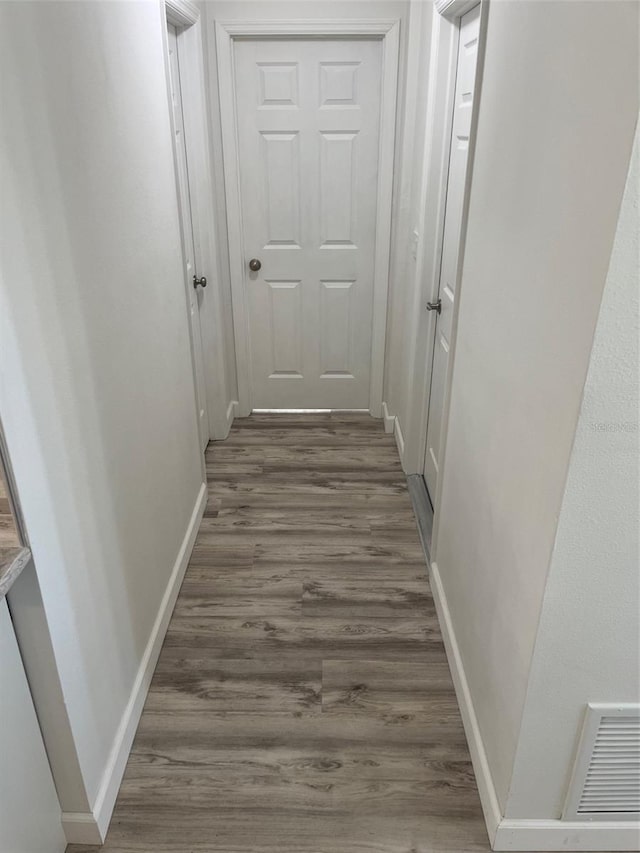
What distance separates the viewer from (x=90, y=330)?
4.85 feet

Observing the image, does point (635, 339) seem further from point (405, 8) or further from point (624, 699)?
point (405, 8)

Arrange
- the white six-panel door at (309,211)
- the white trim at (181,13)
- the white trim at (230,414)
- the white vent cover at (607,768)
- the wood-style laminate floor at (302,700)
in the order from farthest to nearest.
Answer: the white trim at (230,414)
the white six-panel door at (309,211)
the white trim at (181,13)
the wood-style laminate floor at (302,700)
the white vent cover at (607,768)

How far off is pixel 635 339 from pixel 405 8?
267 cm

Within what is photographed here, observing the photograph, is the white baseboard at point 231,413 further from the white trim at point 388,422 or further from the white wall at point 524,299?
the white wall at point 524,299

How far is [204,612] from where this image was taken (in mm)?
2277

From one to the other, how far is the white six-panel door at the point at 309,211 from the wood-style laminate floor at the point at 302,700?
976 millimetres

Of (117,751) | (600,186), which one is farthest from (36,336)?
(117,751)

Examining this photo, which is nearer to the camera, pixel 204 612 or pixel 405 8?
pixel 204 612

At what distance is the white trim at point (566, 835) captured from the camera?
147 cm

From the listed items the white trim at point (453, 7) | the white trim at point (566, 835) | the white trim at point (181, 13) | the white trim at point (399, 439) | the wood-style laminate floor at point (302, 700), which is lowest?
the wood-style laminate floor at point (302, 700)

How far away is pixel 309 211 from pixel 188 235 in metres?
0.71

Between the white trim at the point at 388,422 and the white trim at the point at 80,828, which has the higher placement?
the white trim at the point at 388,422

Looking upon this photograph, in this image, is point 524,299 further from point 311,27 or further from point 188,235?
point 311,27

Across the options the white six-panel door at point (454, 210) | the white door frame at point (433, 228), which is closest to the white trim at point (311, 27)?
the white door frame at point (433, 228)
